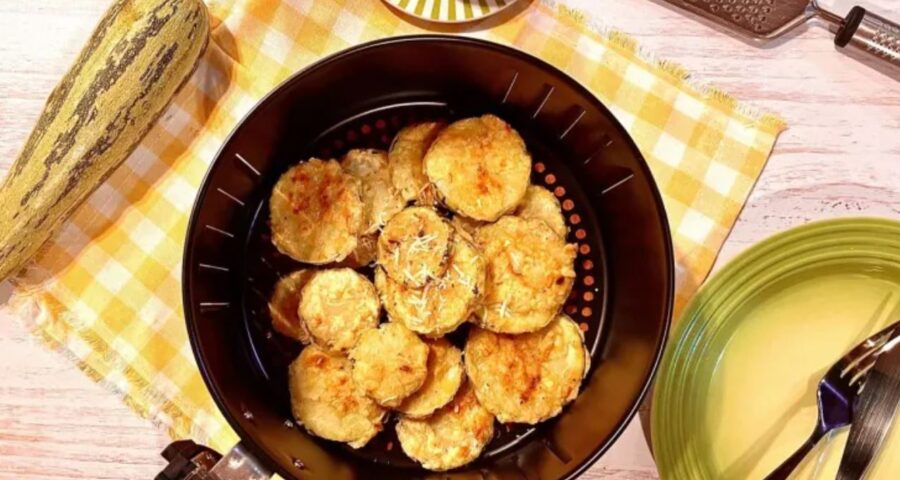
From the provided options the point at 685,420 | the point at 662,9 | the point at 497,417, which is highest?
the point at 662,9

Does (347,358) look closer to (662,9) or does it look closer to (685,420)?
(685,420)

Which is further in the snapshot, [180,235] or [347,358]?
[180,235]

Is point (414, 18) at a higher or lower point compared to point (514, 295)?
higher

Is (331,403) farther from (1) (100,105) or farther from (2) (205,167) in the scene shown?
(1) (100,105)

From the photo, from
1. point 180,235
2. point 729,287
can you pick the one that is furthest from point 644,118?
point 180,235

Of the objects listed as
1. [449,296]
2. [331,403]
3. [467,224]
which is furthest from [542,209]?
[331,403]

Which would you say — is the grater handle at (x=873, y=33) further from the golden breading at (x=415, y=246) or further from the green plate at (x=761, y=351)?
the golden breading at (x=415, y=246)
